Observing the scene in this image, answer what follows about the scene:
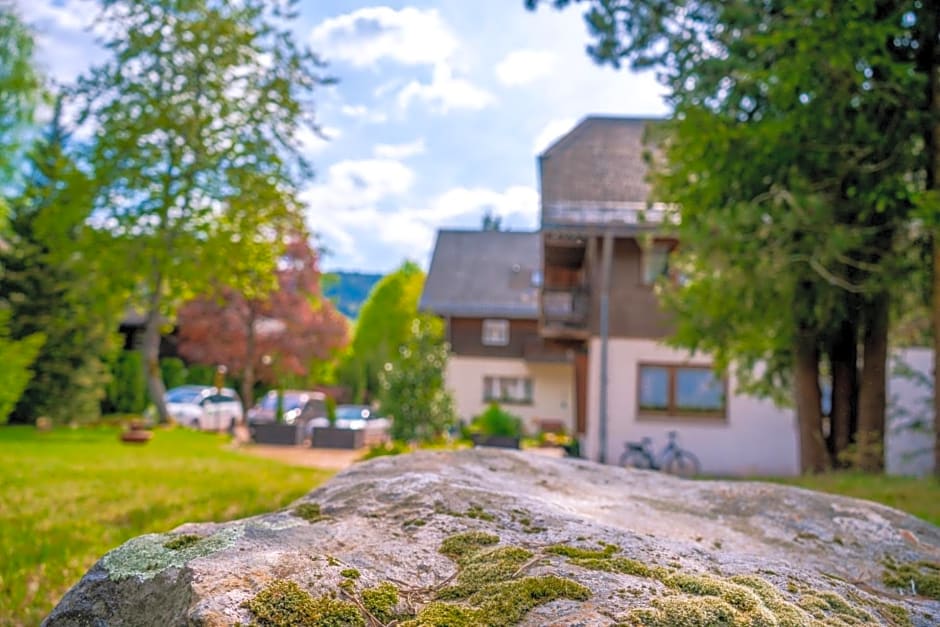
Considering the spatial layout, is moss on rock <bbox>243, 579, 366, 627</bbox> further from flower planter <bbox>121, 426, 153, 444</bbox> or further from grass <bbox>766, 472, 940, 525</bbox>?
flower planter <bbox>121, 426, 153, 444</bbox>

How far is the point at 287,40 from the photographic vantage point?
18172 millimetres

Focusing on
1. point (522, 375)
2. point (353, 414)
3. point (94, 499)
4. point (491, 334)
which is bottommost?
point (353, 414)

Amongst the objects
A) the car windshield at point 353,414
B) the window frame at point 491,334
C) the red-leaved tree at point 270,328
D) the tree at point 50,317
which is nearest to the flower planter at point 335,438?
the car windshield at point 353,414

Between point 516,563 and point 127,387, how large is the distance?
98.2ft

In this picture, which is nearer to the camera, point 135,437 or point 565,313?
point 135,437

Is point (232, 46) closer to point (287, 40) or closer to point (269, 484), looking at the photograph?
point (287, 40)

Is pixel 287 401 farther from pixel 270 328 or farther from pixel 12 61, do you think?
pixel 12 61

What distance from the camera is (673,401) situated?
16.7 meters

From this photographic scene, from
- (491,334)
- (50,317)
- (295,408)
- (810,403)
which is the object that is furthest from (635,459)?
(50,317)

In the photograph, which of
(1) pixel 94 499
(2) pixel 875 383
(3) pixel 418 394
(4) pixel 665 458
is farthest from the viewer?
(4) pixel 665 458

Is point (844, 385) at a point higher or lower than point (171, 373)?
higher

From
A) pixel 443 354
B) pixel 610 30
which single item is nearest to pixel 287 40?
pixel 443 354

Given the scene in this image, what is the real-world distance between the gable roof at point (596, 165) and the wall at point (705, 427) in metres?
3.30

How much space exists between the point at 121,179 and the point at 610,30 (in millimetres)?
13112
